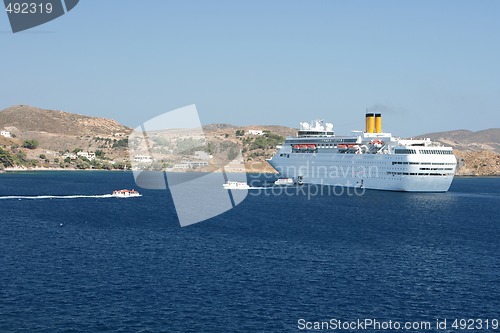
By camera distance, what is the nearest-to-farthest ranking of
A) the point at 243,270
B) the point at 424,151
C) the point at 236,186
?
1. the point at 243,270
2. the point at 424,151
3. the point at 236,186

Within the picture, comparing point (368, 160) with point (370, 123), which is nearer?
point (368, 160)

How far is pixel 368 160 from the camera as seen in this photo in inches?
4985

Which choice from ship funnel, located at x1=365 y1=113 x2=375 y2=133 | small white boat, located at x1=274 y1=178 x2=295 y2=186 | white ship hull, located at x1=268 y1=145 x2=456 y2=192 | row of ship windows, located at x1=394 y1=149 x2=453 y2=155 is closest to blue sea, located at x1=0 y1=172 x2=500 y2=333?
white ship hull, located at x1=268 y1=145 x2=456 y2=192

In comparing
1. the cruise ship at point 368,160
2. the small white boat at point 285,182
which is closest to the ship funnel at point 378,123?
the cruise ship at point 368,160

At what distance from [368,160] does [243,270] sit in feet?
264

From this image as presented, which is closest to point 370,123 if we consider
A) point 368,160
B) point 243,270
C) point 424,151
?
point 368,160

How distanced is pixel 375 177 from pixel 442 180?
13.0m

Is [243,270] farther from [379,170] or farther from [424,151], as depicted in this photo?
[379,170]

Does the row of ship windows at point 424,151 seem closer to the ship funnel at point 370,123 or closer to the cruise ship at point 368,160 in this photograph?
the cruise ship at point 368,160

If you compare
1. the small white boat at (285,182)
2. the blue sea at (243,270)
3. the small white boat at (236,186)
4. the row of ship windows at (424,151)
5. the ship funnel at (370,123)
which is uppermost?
the blue sea at (243,270)

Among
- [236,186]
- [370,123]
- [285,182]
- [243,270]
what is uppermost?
[243,270]

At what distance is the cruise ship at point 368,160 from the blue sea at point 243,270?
2828 centimetres

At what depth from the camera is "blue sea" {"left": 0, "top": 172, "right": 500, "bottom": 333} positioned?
38.9m

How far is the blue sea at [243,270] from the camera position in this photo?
3894 cm
